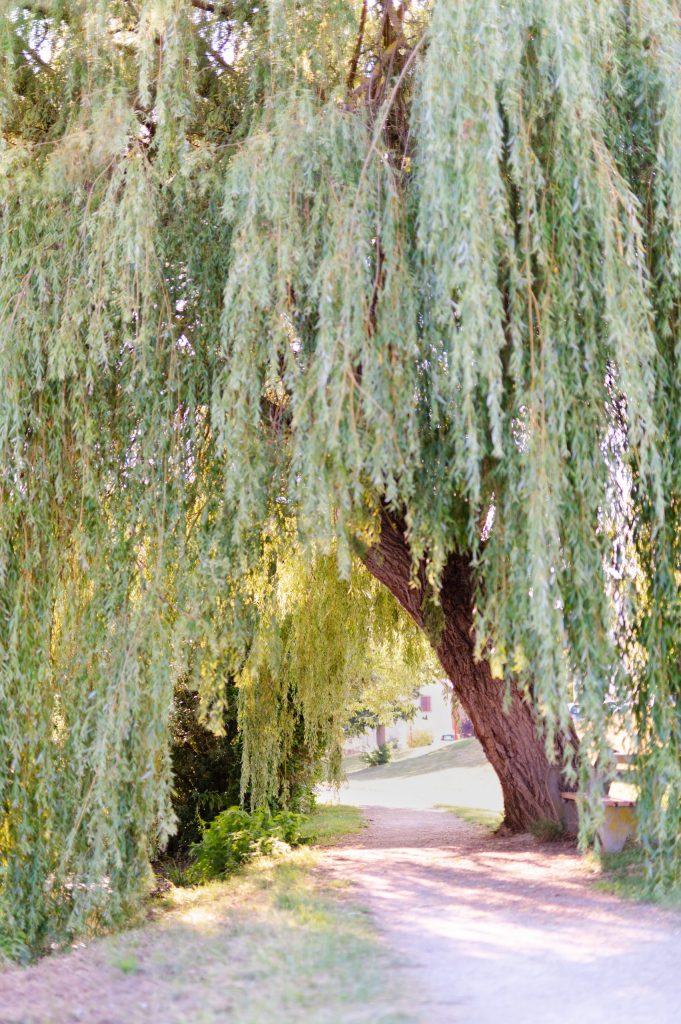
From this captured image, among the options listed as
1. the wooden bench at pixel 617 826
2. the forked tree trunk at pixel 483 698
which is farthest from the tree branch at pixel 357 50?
the wooden bench at pixel 617 826

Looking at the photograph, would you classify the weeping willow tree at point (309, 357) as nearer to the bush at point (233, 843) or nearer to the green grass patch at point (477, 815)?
the bush at point (233, 843)

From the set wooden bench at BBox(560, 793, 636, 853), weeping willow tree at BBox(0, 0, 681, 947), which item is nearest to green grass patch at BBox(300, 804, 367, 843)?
wooden bench at BBox(560, 793, 636, 853)

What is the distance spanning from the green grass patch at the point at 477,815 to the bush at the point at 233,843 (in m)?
2.52

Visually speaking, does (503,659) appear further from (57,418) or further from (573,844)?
(573,844)

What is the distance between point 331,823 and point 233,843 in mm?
3447

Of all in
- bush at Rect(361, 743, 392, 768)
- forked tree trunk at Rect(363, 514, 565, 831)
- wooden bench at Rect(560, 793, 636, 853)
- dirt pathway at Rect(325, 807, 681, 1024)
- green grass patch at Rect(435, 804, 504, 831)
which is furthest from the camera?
bush at Rect(361, 743, 392, 768)

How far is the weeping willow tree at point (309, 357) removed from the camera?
4668 mm

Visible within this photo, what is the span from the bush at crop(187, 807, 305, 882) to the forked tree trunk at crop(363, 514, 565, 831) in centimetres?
206

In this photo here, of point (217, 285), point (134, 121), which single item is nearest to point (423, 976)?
point (217, 285)

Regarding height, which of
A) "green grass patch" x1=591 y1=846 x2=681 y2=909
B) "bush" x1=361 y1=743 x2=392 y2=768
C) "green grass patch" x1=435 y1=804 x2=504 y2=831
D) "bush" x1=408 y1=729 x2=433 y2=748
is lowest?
"bush" x1=408 y1=729 x2=433 y2=748

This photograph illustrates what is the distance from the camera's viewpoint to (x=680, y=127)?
4.81 metres

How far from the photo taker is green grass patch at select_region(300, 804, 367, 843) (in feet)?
32.9

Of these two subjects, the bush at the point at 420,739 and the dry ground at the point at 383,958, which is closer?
the dry ground at the point at 383,958

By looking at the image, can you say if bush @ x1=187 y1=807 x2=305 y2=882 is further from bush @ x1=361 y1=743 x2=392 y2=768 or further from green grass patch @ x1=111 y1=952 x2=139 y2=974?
bush @ x1=361 y1=743 x2=392 y2=768
